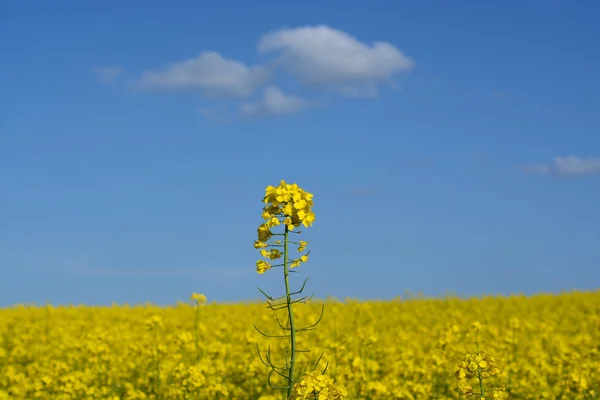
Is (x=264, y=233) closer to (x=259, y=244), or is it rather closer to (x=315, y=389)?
(x=259, y=244)

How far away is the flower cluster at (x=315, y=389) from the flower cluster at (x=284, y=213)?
2.46 ft

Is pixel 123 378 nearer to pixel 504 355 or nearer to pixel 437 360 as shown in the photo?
pixel 437 360

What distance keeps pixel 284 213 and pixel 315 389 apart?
1088 mm

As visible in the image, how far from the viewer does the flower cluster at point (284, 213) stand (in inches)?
186

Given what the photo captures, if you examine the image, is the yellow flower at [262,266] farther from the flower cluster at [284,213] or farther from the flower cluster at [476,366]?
the flower cluster at [476,366]

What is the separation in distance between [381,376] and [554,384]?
2.51 meters

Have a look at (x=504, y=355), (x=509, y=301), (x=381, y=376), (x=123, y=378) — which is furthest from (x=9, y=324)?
(x=509, y=301)

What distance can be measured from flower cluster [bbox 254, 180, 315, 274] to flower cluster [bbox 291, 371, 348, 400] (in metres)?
0.75

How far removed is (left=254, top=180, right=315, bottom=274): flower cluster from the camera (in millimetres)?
4719

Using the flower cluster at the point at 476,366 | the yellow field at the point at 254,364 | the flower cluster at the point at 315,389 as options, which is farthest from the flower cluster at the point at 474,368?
the yellow field at the point at 254,364

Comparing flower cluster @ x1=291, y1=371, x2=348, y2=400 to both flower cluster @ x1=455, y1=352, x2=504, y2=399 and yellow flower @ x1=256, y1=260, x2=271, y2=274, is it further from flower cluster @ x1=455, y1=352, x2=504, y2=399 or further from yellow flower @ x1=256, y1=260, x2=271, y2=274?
flower cluster @ x1=455, y1=352, x2=504, y2=399

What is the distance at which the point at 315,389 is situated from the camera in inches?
170

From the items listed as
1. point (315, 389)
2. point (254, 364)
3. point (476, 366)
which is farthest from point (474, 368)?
point (254, 364)

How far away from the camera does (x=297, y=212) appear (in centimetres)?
471
